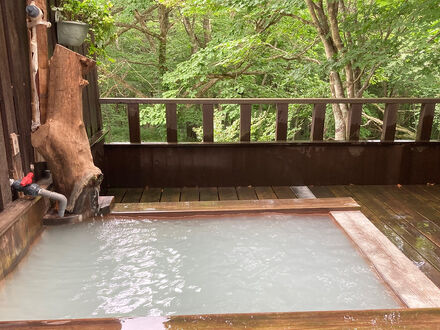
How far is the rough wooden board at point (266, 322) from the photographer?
1.15m

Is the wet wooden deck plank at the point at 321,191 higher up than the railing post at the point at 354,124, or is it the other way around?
the railing post at the point at 354,124

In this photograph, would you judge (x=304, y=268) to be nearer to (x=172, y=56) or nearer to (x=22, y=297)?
(x=22, y=297)

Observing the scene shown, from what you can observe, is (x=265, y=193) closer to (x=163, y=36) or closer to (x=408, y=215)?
(x=408, y=215)

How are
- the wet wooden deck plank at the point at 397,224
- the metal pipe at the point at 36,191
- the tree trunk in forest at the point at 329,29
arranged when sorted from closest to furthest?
the metal pipe at the point at 36,191 < the wet wooden deck plank at the point at 397,224 < the tree trunk in forest at the point at 329,29

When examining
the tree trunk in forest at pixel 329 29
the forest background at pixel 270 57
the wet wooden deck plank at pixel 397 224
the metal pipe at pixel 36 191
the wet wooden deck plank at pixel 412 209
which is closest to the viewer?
the metal pipe at pixel 36 191

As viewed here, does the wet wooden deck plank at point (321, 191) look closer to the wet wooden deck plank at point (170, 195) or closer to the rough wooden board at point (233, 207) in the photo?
the rough wooden board at point (233, 207)

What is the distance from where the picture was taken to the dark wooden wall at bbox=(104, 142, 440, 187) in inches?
146

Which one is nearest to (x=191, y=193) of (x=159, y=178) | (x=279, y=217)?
(x=159, y=178)


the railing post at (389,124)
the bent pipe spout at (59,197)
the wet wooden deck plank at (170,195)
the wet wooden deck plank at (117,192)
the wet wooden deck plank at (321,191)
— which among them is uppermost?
the railing post at (389,124)

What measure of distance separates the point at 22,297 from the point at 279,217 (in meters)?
1.43

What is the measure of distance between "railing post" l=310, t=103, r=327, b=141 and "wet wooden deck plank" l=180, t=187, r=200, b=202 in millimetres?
1317

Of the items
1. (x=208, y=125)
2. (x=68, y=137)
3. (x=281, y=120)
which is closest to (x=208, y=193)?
(x=208, y=125)

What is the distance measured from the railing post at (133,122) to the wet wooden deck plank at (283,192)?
1.48m

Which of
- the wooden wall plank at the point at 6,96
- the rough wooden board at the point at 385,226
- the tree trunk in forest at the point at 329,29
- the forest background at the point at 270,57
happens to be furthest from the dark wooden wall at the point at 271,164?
the tree trunk in forest at the point at 329,29
